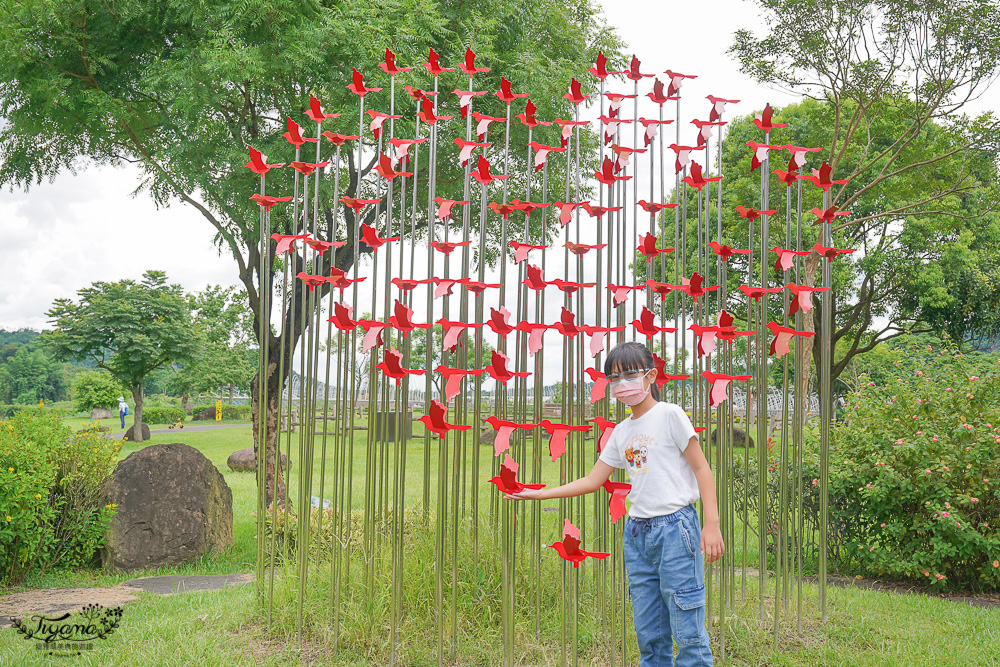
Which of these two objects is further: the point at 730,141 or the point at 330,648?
the point at 730,141

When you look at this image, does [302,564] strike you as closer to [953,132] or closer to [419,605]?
[419,605]

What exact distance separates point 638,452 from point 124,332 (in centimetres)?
1815

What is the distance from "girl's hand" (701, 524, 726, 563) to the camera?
2000 millimetres

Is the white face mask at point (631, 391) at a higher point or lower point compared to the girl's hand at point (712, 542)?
higher

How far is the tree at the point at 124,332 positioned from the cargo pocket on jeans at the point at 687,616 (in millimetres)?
17329

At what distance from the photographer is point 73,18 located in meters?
5.94

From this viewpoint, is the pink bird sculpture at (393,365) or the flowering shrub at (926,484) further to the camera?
the flowering shrub at (926,484)

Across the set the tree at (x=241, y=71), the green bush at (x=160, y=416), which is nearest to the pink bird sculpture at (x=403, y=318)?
the tree at (x=241, y=71)

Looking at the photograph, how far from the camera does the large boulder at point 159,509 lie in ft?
16.0

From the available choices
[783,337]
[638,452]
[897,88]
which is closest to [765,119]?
[783,337]

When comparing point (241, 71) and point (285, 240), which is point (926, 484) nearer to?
point (285, 240)

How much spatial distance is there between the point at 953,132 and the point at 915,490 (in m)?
7.62

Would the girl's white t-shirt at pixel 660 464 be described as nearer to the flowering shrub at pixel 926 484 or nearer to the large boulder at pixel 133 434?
the flowering shrub at pixel 926 484

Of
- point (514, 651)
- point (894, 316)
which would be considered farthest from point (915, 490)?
point (894, 316)
